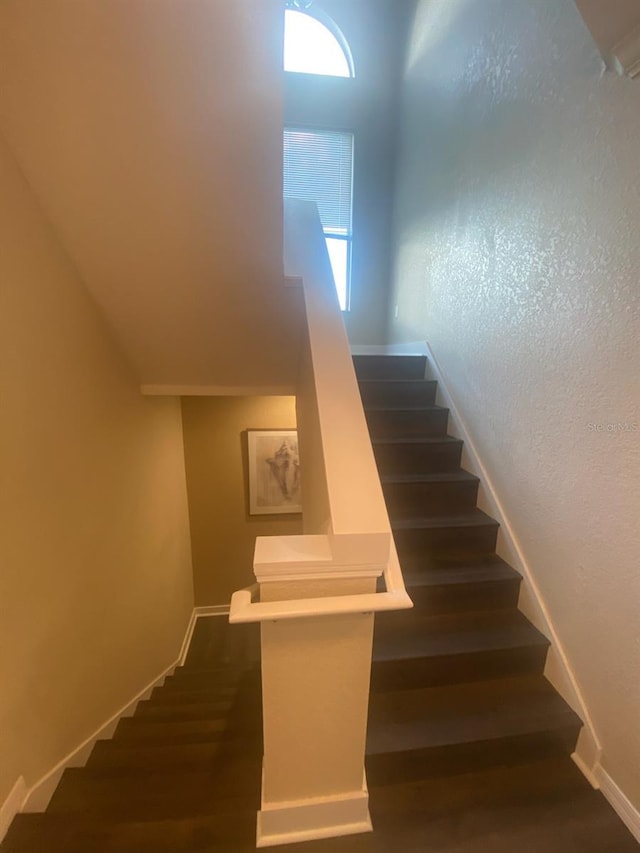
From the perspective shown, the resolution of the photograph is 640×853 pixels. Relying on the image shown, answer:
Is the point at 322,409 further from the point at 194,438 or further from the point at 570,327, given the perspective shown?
the point at 194,438

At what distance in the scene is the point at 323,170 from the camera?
3.88 m

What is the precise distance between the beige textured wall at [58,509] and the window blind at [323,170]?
285 centimetres

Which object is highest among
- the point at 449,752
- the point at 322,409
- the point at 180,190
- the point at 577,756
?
the point at 180,190

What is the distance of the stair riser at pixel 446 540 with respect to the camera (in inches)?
74.8

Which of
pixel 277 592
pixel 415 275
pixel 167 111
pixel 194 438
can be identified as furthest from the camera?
pixel 194 438

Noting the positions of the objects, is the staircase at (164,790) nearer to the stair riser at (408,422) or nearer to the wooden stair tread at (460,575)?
the wooden stair tread at (460,575)

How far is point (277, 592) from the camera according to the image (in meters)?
0.95

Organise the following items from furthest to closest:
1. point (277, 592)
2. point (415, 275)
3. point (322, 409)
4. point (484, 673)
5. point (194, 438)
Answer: point (194, 438) → point (415, 275) → point (484, 673) → point (322, 409) → point (277, 592)

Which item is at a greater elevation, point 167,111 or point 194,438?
point 167,111

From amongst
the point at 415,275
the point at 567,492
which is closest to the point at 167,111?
the point at 567,492

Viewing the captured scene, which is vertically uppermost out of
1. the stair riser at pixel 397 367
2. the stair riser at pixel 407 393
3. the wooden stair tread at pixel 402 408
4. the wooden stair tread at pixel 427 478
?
the stair riser at pixel 397 367

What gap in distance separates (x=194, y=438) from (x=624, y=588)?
11.0 ft

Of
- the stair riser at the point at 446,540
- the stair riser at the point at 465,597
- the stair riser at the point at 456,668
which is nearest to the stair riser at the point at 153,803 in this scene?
the stair riser at the point at 456,668

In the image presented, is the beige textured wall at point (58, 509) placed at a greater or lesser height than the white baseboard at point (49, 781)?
greater
